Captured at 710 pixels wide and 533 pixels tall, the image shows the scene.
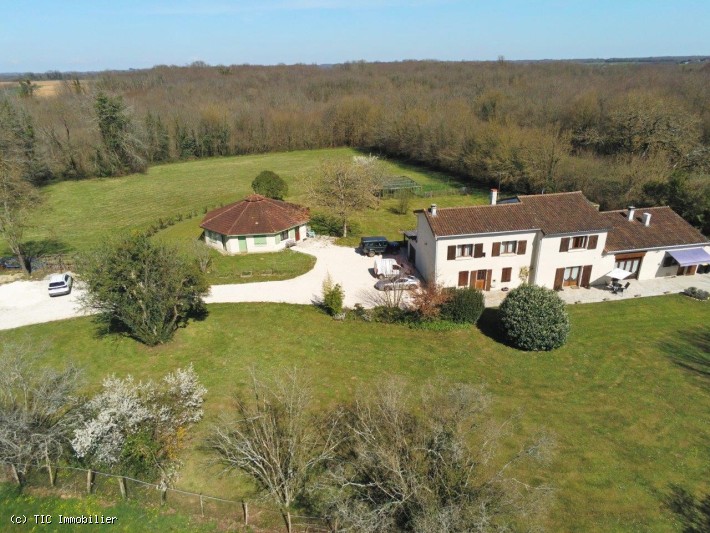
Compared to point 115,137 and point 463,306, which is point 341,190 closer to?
point 463,306

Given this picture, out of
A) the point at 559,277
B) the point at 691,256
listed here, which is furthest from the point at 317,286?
the point at 691,256

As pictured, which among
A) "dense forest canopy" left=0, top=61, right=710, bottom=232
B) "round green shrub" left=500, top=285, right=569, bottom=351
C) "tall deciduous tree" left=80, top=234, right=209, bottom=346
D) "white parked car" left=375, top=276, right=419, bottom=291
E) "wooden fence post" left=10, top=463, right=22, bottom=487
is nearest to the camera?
"wooden fence post" left=10, top=463, right=22, bottom=487

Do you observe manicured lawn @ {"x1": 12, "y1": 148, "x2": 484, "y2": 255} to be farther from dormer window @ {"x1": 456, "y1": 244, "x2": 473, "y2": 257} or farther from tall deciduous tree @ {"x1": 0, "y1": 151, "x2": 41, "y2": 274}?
dormer window @ {"x1": 456, "y1": 244, "x2": 473, "y2": 257}

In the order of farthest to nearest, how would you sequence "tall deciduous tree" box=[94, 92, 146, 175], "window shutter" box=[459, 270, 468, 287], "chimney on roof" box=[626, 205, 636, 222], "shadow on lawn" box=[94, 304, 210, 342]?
"tall deciduous tree" box=[94, 92, 146, 175] → "chimney on roof" box=[626, 205, 636, 222] → "window shutter" box=[459, 270, 468, 287] → "shadow on lawn" box=[94, 304, 210, 342]

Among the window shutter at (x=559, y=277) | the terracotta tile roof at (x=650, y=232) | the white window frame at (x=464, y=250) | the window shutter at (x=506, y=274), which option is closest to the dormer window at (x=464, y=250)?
the white window frame at (x=464, y=250)

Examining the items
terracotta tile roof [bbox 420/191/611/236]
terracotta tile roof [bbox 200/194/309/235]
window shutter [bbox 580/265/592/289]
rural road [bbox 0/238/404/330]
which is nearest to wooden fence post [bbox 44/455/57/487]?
rural road [bbox 0/238/404/330]

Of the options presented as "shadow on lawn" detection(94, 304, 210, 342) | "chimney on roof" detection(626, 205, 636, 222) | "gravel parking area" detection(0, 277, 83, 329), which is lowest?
"gravel parking area" detection(0, 277, 83, 329)
